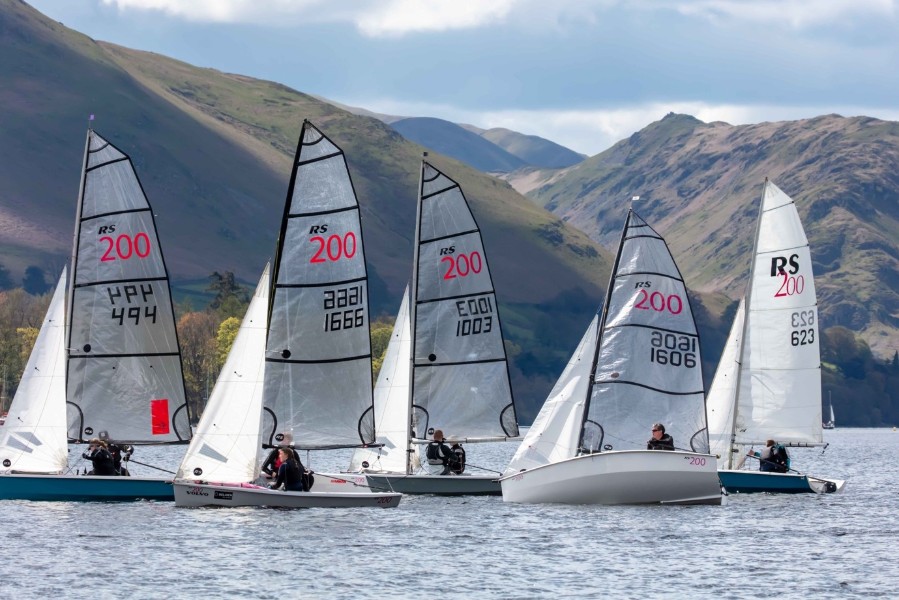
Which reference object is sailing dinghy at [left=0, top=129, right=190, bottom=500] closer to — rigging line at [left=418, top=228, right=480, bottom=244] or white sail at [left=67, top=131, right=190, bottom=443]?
white sail at [left=67, top=131, right=190, bottom=443]

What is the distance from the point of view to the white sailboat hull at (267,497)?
137 feet

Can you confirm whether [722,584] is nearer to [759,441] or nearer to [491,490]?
[491,490]

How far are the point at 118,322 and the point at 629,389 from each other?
16.1m

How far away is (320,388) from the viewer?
4522cm

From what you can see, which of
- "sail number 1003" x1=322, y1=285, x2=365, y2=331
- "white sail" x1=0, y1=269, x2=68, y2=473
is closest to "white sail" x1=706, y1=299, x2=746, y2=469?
"sail number 1003" x1=322, y1=285, x2=365, y2=331

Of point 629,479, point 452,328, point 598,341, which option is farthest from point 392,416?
point 629,479

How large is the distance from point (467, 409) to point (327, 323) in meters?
8.42

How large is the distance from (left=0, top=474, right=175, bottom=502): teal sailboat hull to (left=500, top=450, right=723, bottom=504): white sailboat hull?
438 inches

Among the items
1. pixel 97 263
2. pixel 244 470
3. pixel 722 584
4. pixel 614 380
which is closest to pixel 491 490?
pixel 614 380

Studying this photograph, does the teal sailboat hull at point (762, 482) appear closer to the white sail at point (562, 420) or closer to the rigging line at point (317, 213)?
the white sail at point (562, 420)

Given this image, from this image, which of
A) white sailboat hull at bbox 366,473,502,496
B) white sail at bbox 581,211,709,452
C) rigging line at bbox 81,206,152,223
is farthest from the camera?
white sailboat hull at bbox 366,473,502,496

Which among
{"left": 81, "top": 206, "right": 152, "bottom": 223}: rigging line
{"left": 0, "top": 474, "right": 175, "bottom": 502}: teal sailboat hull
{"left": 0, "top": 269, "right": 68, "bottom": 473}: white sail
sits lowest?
{"left": 0, "top": 474, "right": 175, "bottom": 502}: teal sailboat hull

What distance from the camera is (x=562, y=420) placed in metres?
46.9

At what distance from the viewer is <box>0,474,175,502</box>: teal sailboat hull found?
149 feet
